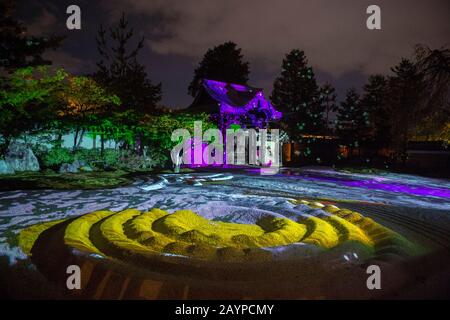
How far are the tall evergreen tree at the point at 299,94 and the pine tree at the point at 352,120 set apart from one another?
244cm

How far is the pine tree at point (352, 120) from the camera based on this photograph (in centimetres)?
3030

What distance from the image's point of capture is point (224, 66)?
36.4 metres

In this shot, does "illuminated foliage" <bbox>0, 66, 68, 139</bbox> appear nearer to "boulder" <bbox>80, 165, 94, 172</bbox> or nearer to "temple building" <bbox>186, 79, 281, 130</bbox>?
"boulder" <bbox>80, 165, 94, 172</bbox>

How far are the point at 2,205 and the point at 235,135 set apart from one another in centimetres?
1549

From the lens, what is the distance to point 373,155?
29.0 m

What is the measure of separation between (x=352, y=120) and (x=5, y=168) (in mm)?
30994

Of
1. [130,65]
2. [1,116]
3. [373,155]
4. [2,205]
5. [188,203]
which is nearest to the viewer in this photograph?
[2,205]

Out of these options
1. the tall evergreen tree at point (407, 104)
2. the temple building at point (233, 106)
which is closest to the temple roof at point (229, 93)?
the temple building at point (233, 106)

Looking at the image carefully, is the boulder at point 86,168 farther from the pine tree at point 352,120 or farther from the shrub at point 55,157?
the pine tree at point 352,120

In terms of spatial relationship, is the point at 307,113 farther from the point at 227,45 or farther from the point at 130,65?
the point at 130,65

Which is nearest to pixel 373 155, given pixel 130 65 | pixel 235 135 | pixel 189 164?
pixel 235 135

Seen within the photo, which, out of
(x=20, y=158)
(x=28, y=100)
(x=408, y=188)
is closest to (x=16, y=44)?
(x=28, y=100)

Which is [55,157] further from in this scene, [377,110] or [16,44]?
[377,110]
